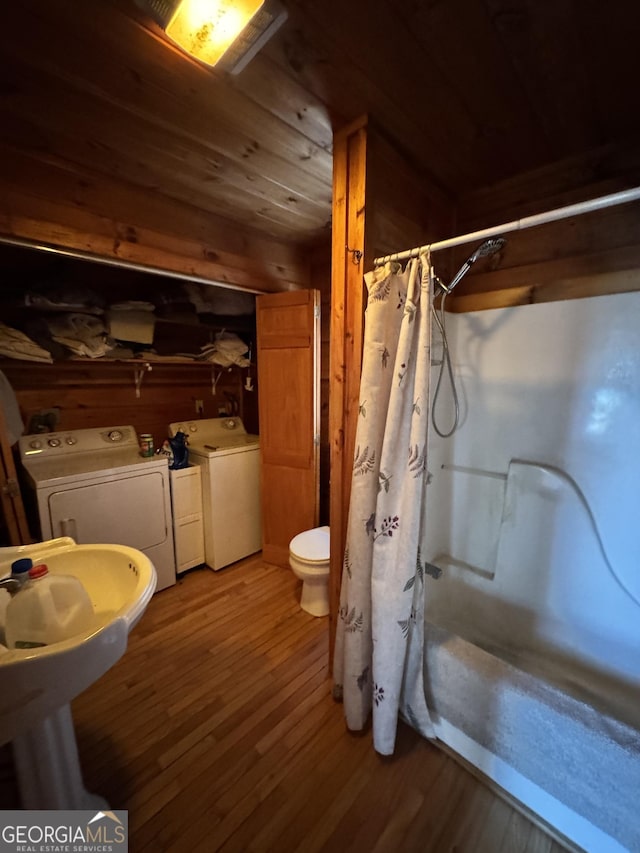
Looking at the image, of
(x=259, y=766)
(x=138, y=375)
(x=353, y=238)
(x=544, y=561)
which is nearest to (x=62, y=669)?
(x=259, y=766)

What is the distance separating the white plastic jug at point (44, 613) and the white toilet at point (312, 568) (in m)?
1.18

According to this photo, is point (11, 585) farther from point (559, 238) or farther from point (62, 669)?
point (559, 238)

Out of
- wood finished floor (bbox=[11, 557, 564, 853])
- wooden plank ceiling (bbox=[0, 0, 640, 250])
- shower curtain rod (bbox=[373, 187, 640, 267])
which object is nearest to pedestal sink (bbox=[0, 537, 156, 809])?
wood finished floor (bbox=[11, 557, 564, 853])

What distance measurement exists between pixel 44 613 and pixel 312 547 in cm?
135

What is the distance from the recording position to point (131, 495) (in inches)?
80.5

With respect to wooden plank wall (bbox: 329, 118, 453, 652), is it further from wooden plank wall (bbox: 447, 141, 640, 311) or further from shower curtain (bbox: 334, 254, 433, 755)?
wooden plank wall (bbox: 447, 141, 640, 311)

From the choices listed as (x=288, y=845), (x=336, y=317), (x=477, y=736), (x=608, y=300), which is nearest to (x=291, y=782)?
(x=288, y=845)

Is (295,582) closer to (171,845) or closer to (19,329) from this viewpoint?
(171,845)

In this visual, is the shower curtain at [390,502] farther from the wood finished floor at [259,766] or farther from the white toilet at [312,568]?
the white toilet at [312,568]

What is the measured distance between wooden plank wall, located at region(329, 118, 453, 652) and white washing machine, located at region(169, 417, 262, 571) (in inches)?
46.2

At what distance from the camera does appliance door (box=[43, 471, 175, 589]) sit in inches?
71.5

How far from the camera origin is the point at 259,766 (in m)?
1.25

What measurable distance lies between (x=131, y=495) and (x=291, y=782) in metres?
1.60

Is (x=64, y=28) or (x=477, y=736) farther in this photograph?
(x=477, y=736)
